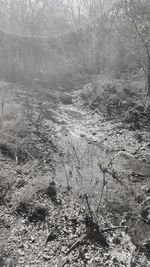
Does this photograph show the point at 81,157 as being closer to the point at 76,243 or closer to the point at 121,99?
the point at 76,243

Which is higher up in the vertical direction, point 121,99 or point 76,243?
point 121,99

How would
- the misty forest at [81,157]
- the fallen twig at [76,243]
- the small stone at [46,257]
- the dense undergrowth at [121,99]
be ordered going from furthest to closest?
the dense undergrowth at [121,99], the misty forest at [81,157], the fallen twig at [76,243], the small stone at [46,257]

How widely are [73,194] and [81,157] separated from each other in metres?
2.37

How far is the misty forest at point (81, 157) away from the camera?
5.20m

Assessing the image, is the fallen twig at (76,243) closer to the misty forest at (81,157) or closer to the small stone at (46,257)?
the misty forest at (81,157)

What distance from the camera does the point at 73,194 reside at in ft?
22.9

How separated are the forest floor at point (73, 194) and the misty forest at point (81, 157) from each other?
0.06 ft

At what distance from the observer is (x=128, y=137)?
34.6 feet

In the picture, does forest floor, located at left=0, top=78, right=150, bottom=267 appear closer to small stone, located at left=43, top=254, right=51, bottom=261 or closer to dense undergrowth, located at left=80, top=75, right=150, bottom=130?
small stone, located at left=43, top=254, right=51, bottom=261

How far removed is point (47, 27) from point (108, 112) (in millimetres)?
18434

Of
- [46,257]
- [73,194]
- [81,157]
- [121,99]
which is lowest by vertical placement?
[46,257]

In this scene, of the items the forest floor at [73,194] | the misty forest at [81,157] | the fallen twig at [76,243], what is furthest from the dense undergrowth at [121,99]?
the fallen twig at [76,243]

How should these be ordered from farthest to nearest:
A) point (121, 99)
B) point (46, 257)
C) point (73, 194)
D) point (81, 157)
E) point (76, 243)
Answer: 1. point (121, 99)
2. point (81, 157)
3. point (73, 194)
4. point (76, 243)
5. point (46, 257)

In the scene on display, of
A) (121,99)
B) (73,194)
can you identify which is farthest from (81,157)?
(121,99)
